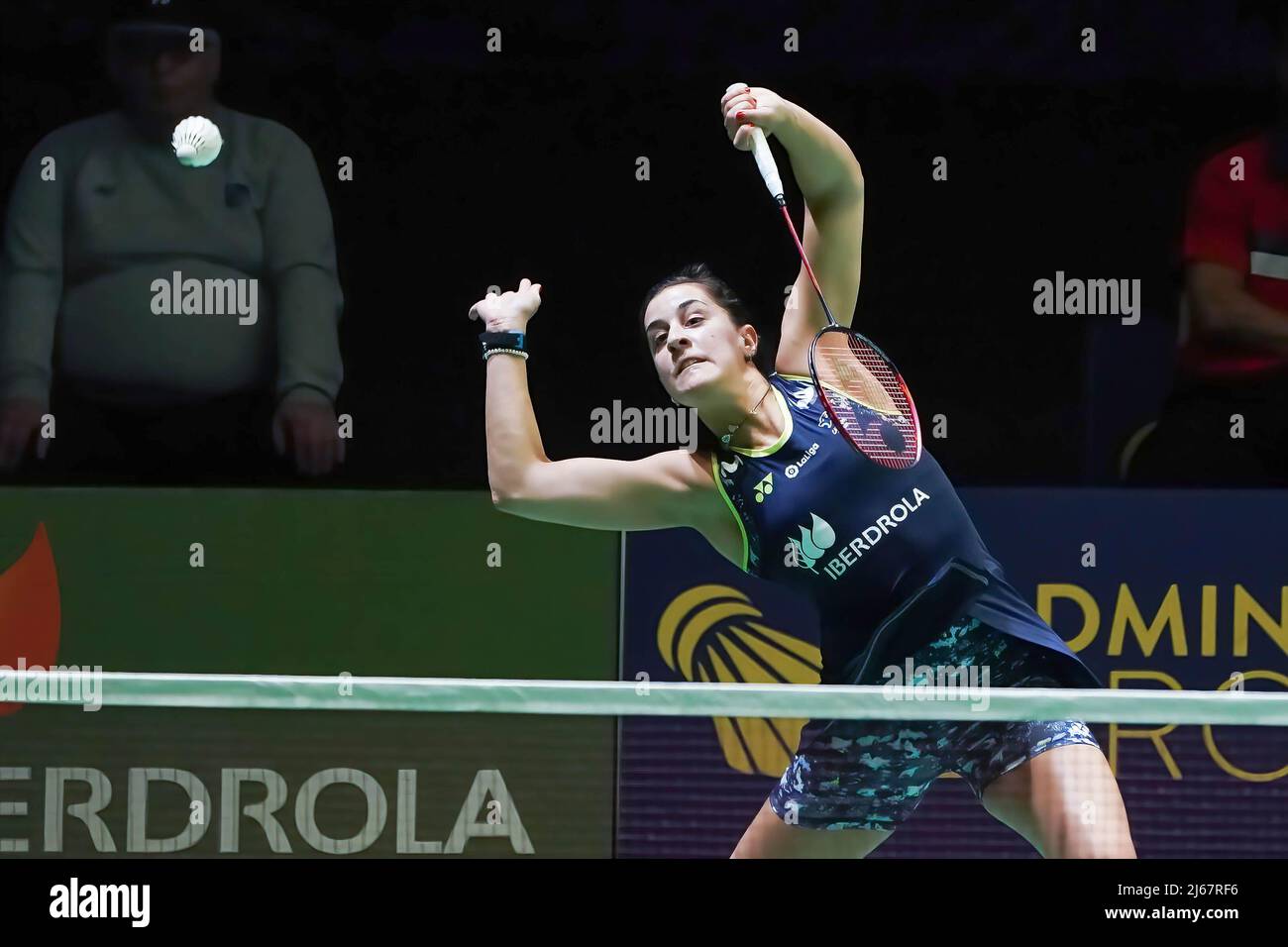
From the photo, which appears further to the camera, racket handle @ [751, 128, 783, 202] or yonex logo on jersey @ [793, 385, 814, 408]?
yonex logo on jersey @ [793, 385, 814, 408]

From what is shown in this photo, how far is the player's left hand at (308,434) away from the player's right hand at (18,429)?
72 cm

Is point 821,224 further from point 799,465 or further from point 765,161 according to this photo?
point 799,465

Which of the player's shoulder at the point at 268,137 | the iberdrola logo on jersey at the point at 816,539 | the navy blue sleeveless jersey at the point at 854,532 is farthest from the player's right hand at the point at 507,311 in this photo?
the player's shoulder at the point at 268,137

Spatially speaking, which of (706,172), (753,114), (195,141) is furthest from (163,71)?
(753,114)

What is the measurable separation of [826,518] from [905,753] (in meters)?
0.56

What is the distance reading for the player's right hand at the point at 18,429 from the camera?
222 inches

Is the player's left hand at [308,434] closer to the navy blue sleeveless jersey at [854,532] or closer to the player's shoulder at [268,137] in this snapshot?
the player's shoulder at [268,137]

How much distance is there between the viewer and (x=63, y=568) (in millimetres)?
5535

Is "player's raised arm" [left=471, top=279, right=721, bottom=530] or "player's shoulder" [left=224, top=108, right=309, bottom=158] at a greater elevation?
"player's shoulder" [left=224, top=108, right=309, bottom=158]

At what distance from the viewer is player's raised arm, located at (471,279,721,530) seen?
412 cm

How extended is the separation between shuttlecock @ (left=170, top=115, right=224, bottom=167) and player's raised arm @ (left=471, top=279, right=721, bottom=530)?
146 centimetres

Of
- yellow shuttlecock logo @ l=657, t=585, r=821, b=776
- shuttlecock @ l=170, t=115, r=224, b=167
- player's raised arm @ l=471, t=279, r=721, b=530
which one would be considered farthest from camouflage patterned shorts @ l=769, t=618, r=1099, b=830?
shuttlecock @ l=170, t=115, r=224, b=167

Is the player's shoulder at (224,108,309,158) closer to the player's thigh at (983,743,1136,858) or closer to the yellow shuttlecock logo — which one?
the yellow shuttlecock logo
